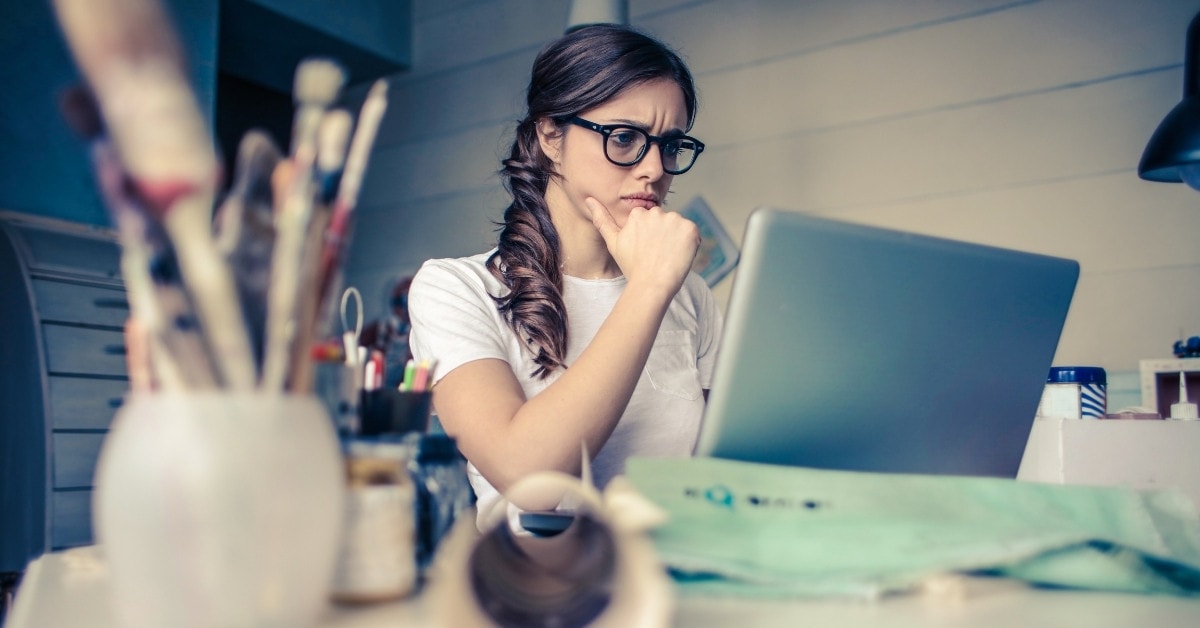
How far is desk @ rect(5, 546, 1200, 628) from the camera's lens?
1.60ft

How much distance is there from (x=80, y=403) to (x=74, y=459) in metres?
0.13

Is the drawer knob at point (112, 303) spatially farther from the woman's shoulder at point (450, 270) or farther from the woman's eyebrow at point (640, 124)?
the woman's eyebrow at point (640, 124)

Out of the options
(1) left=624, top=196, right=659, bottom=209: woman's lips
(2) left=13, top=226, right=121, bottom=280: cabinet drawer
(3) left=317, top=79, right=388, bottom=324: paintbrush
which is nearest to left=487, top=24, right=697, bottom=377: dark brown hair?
(1) left=624, top=196, right=659, bottom=209: woman's lips

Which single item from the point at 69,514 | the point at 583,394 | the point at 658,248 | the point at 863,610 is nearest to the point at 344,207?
the point at 863,610

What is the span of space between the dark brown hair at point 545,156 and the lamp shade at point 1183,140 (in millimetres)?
869

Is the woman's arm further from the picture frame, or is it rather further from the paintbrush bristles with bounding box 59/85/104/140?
the picture frame

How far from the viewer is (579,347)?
1.42m

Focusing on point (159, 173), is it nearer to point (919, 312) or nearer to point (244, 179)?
point (244, 179)

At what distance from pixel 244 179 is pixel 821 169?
2194mm

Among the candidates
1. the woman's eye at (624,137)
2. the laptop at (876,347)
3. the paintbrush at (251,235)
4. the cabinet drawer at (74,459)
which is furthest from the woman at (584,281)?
the cabinet drawer at (74,459)

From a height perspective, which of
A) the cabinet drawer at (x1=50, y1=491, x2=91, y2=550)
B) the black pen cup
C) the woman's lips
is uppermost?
the woman's lips

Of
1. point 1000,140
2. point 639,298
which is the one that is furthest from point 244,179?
point 1000,140

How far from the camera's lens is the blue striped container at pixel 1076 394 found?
1373 mm

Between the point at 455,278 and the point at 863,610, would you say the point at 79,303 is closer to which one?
the point at 455,278
